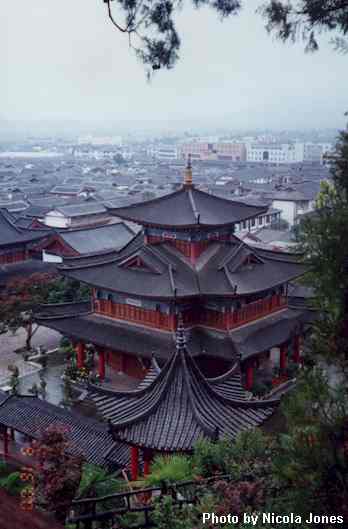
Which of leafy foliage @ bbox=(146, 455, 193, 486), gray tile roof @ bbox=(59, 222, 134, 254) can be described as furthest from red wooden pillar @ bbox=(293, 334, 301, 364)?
gray tile roof @ bbox=(59, 222, 134, 254)

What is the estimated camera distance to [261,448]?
31.8 ft

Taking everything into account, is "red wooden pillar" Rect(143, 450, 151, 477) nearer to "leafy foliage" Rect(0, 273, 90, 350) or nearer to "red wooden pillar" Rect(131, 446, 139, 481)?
"red wooden pillar" Rect(131, 446, 139, 481)

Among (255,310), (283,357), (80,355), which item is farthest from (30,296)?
(283,357)

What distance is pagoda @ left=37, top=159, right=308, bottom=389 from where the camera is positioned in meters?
20.2

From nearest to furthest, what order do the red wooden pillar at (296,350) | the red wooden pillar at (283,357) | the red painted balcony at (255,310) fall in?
the red painted balcony at (255,310), the red wooden pillar at (283,357), the red wooden pillar at (296,350)

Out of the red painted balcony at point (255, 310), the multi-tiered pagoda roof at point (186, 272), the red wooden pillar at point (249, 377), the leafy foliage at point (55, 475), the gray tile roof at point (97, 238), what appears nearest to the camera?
the leafy foliage at point (55, 475)

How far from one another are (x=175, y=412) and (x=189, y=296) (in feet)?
23.8

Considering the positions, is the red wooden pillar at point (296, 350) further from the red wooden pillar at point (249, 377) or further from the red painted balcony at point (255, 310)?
the red wooden pillar at point (249, 377)

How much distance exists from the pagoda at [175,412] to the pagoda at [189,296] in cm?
516

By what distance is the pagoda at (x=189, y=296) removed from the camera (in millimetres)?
20156

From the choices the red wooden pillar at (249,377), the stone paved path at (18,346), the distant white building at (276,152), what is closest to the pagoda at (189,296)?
the red wooden pillar at (249,377)

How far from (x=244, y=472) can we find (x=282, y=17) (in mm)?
8023

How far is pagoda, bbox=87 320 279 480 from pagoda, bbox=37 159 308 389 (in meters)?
5.16

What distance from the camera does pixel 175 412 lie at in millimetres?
13039
